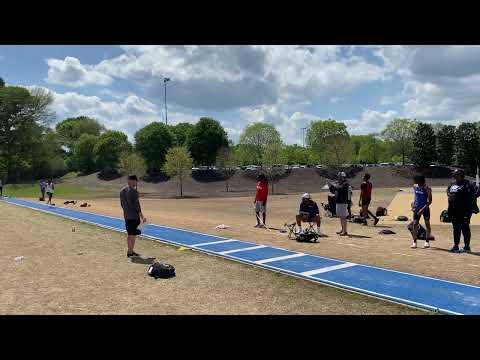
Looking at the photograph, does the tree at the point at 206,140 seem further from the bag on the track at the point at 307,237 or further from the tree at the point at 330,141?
the bag on the track at the point at 307,237

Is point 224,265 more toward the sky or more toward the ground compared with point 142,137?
more toward the ground

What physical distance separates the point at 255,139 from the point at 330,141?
586 inches

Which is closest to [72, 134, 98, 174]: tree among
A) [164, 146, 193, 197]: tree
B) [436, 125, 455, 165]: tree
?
[164, 146, 193, 197]: tree

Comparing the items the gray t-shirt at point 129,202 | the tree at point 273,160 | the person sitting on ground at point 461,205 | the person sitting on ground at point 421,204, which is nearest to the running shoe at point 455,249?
the person sitting on ground at point 461,205

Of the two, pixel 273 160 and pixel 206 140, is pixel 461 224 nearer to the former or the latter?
pixel 273 160

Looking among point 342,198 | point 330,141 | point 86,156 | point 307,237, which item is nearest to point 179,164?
point 330,141

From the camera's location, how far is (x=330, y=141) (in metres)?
75.2

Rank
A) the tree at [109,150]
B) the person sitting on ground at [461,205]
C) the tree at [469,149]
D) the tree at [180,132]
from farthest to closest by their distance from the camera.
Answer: the tree at [109,150]
the tree at [180,132]
the tree at [469,149]
the person sitting on ground at [461,205]

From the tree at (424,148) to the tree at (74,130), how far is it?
83660 millimetres

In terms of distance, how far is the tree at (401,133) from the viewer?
87.1 metres
